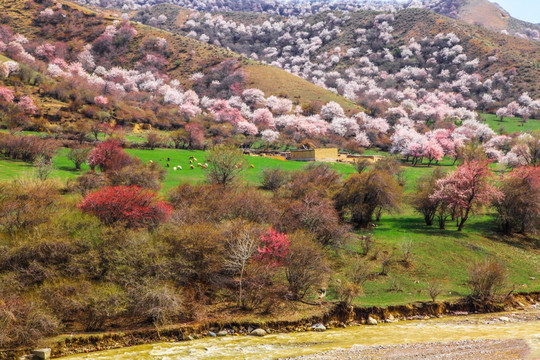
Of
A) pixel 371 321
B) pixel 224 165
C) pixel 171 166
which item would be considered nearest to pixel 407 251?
pixel 371 321

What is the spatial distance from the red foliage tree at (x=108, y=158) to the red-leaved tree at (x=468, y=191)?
3315 centimetres

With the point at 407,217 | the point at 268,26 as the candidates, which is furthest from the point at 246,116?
the point at 268,26

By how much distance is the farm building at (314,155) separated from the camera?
68.9 metres

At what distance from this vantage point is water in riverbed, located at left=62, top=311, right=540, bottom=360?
1900 centimetres

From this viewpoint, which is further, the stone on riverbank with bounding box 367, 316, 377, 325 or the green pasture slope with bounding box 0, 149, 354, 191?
the green pasture slope with bounding box 0, 149, 354, 191

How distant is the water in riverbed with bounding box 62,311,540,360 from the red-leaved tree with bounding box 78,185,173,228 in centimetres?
972

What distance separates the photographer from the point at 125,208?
27.2 meters

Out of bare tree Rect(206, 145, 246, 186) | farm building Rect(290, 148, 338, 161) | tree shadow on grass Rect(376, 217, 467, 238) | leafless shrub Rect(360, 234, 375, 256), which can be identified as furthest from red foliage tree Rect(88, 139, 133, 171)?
farm building Rect(290, 148, 338, 161)

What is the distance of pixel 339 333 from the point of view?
22078 millimetres

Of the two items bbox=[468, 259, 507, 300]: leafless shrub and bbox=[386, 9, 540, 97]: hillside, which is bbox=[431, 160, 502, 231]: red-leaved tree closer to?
bbox=[468, 259, 507, 300]: leafless shrub

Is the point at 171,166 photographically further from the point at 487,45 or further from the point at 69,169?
the point at 487,45

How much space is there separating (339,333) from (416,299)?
6.74 meters

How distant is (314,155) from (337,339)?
163ft

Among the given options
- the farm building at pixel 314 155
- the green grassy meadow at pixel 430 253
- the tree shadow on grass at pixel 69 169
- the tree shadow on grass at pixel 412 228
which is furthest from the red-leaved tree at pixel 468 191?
the tree shadow on grass at pixel 69 169
